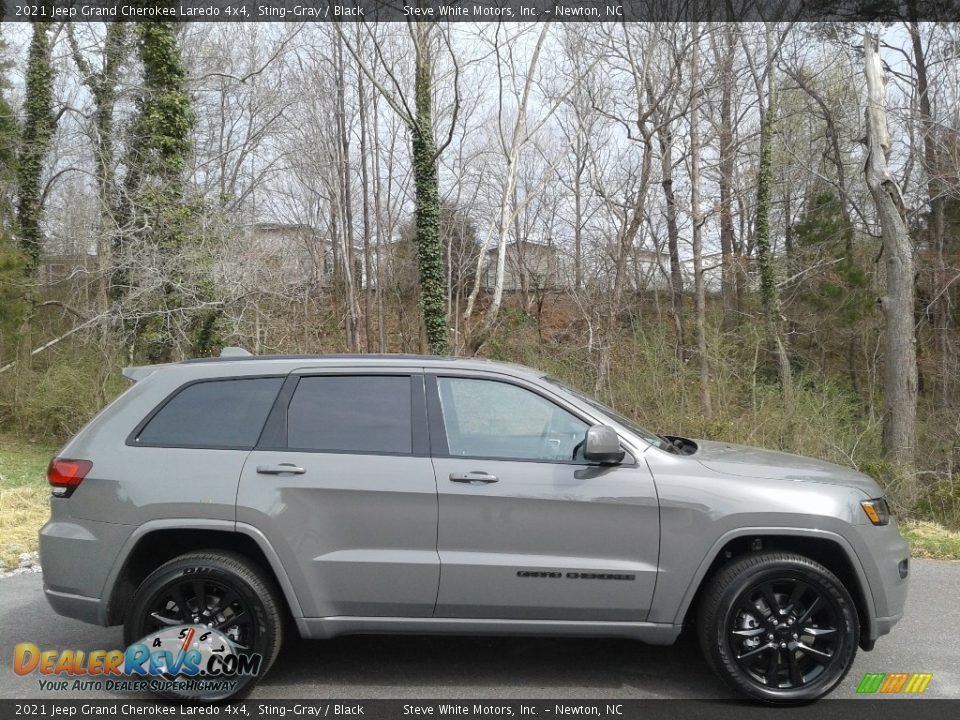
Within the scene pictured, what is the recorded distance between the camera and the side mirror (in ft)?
13.3

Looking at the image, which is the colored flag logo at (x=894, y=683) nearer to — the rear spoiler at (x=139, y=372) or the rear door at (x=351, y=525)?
the rear door at (x=351, y=525)

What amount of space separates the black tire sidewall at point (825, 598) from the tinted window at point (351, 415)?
6.10 ft

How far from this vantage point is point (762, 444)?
13352mm

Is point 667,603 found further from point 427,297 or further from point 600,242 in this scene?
point 600,242

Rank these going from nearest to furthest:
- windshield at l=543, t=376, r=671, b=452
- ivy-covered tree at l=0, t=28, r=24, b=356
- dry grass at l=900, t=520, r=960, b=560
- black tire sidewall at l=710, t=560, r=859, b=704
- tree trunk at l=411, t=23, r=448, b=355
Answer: black tire sidewall at l=710, t=560, r=859, b=704
windshield at l=543, t=376, r=671, b=452
dry grass at l=900, t=520, r=960, b=560
tree trunk at l=411, t=23, r=448, b=355
ivy-covered tree at l=0, t=28, r=24, b=356

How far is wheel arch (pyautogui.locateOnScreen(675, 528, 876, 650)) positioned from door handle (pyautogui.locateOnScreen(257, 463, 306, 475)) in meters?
2.14

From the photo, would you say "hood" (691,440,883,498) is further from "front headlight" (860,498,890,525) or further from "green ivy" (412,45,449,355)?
"green ivy" (412,45,449,355)

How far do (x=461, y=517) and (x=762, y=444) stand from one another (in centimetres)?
1049

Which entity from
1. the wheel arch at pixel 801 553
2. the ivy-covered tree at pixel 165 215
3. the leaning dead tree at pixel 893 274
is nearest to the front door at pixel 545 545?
the wheel arch at pixel 801 553

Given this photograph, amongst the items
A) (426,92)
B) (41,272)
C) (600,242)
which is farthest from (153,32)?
(600,242)

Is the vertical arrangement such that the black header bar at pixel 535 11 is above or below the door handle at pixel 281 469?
above

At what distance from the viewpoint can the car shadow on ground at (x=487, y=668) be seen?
4246 mm

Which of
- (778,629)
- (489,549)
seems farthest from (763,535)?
(489,549)

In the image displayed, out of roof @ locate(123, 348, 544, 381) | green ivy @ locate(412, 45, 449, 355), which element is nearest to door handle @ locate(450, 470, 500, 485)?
roof @ locate(123, 348, 544, 381)
